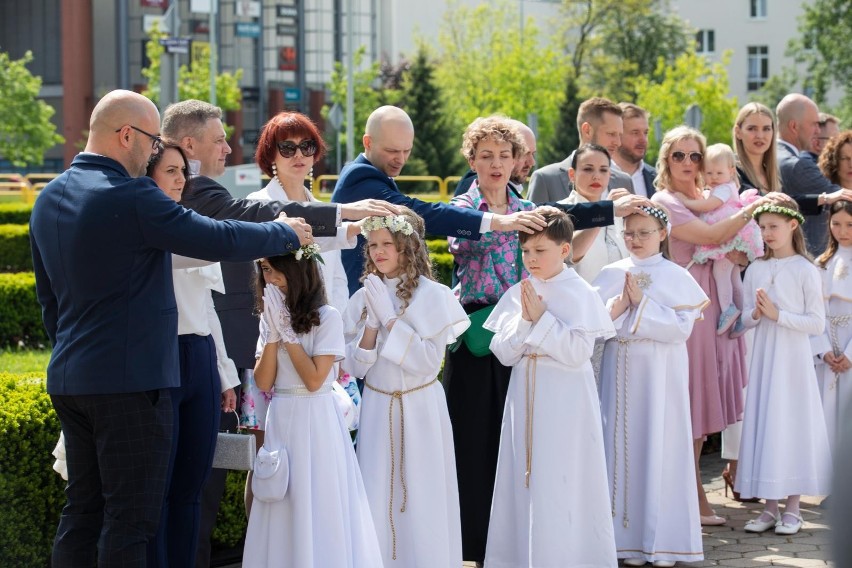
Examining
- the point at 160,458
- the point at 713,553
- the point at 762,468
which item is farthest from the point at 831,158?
the point at 160,458

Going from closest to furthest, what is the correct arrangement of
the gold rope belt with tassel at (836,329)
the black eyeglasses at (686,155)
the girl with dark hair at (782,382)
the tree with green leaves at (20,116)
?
the girl with dark hair at (782,382)
the black eyeglasses at (686,155)
the gold rope belt with tassel at (836,329)
the tree with green leaves at (20,116)

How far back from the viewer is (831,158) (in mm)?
9086

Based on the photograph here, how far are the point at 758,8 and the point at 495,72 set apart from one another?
92.0ft

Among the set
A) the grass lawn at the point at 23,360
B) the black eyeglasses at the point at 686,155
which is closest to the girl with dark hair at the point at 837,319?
the black eyeglasses at the point at 686,155

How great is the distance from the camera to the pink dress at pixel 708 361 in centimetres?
747

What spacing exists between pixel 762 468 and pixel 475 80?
44.9 metres

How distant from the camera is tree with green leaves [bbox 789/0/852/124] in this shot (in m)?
52.4

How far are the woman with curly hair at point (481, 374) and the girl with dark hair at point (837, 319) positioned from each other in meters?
2.48

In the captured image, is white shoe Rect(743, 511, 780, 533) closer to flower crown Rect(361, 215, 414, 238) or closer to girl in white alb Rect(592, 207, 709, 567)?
girl in white alb Rect(592, 207, 709, 567)

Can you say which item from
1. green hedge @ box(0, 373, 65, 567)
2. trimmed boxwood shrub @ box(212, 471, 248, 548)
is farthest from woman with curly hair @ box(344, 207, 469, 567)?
green hedge @ box(0, 373, 65, 567)

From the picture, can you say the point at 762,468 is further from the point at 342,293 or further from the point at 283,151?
the point at 283,151

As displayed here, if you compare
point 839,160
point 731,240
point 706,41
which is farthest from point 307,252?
point 706,41

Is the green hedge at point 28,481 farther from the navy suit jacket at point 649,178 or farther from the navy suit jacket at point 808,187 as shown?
the navy suit jacket at point 808,187

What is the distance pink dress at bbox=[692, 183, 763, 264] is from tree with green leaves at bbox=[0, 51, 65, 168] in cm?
3906
